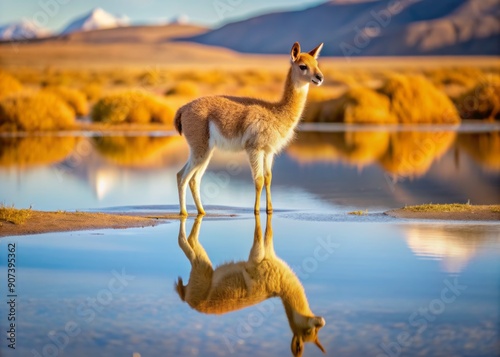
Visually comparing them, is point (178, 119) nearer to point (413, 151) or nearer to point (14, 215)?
point (14, 215)

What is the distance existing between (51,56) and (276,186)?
9812cm

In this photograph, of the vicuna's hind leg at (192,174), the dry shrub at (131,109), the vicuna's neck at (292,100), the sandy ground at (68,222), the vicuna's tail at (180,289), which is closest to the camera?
the vicuna's tail at (180,289)

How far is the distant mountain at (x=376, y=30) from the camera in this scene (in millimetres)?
137000

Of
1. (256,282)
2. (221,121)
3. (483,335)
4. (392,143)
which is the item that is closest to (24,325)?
(256,282)

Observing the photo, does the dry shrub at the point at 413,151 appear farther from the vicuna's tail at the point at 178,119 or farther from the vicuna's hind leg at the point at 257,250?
the vicuna's hind leg at the point at 257,250

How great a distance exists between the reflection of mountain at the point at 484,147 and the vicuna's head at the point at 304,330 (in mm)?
11316

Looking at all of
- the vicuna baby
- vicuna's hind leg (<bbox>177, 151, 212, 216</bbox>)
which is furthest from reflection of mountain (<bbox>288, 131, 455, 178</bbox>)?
vicuna's hind leg (<bbox>177, 151, 212, 216</bbox>)

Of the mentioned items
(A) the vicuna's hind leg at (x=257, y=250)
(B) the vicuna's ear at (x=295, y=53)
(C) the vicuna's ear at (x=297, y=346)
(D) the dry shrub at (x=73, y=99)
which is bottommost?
(C) the vicuna's ear at (x=297, y=346)

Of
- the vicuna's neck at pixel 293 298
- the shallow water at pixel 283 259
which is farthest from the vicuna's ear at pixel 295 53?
the vicuna's neck at pixel 293 298

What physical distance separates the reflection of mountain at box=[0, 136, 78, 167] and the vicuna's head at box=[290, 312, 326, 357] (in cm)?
1202

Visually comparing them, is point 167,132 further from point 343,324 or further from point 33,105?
point 343,324

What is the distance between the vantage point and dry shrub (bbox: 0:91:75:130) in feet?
78.1

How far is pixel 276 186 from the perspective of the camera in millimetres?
13359

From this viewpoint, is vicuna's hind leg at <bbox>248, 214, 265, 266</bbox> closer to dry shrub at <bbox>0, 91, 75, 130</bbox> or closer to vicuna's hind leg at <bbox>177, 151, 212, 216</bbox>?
vicuna's hind leg at <bbox>177, 151, 212, 216</bbox>
